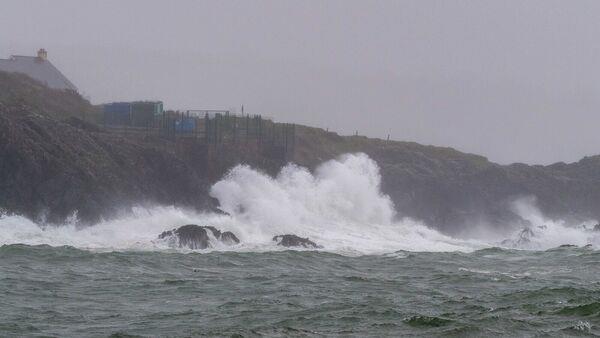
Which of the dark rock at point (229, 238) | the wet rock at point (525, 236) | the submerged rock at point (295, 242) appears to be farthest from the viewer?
the wet rock at point (525, 236)

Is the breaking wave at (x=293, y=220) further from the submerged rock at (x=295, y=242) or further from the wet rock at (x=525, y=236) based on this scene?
the submerged rock at (x=295, y=242)

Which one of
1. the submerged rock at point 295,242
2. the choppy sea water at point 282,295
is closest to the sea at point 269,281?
the choppy sea water at point 282,295

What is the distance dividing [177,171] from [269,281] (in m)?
25.0

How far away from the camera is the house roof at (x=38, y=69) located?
73.7 metres

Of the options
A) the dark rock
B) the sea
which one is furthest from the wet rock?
the dark rock

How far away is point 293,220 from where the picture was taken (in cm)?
5847

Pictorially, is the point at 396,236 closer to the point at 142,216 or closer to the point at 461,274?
the point at 142,216

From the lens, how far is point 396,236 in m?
60.2

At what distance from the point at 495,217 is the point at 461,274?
131 ft

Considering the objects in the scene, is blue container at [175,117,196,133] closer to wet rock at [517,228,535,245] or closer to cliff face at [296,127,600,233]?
cliff face at [296,127,600,233]

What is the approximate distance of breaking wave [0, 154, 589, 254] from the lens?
4538cm

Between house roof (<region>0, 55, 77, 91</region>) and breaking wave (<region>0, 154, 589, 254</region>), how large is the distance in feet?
58.0

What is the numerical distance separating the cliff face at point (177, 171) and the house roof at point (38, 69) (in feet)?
22.0

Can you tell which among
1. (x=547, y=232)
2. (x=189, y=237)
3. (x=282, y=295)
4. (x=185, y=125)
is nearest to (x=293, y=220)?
(x=185, y=125)
